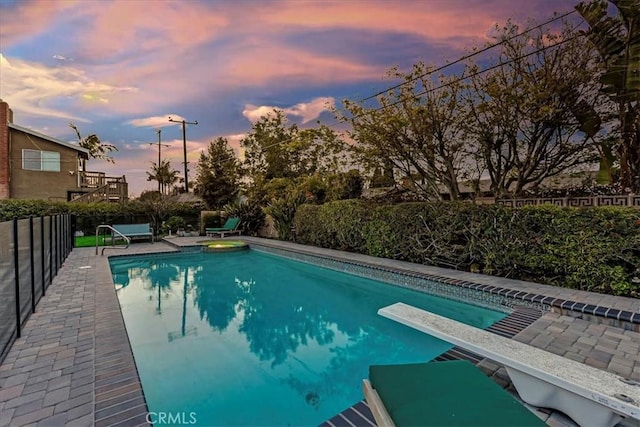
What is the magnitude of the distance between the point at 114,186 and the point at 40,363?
20772mm

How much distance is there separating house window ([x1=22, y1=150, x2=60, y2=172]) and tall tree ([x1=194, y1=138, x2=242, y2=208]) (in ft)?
28.8

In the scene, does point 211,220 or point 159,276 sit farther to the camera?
point 211,220

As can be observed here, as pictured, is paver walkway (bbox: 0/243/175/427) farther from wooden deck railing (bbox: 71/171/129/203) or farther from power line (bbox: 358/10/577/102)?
wooden deck railing (bbox: 71/171/129/203)

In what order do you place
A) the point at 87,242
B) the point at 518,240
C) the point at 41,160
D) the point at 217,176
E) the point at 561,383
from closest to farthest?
the point at 561,383 < the point at 518,240 < the point at 87,242 < the point at 41,160 < the point at 217,176

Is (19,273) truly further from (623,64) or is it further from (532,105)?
(623,64)

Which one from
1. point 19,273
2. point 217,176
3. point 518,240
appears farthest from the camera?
point 217,176

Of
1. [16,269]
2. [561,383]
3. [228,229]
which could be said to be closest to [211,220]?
[228,229]

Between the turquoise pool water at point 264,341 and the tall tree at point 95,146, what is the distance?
83.3 ft

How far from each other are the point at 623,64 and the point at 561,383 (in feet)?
23.3

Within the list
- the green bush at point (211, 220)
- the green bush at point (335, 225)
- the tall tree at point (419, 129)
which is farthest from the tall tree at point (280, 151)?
the tall tree at point (419, 129)

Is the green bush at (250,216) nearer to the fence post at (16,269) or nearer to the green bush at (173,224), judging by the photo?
the green bush at (173,224)

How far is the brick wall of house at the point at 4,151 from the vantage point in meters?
18.0

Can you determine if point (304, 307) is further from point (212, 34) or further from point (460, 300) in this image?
point (212, 34)

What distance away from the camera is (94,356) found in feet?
11.5
